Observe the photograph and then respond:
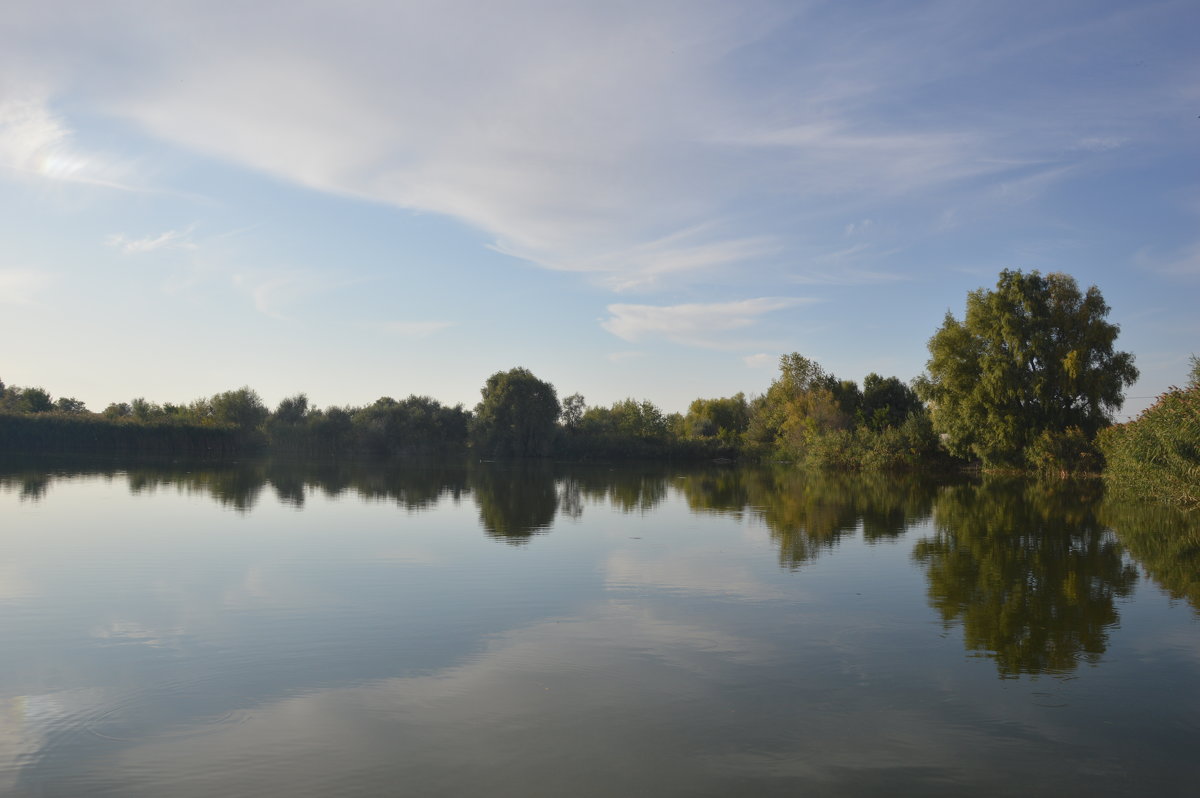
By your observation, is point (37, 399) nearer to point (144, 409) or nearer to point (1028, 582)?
point (144, 409)

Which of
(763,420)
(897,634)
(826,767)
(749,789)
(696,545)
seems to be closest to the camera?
(749,789)

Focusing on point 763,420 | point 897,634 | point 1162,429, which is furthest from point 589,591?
point 763,420

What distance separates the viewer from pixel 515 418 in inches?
2980

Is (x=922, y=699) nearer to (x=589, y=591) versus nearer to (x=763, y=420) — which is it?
(x=589, y=591)

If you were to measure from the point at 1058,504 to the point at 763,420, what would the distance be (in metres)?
47.8

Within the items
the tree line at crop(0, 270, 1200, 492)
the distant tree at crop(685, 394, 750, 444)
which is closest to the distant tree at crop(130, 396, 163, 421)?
the tree line at crop(0, 270, 1200, 492)

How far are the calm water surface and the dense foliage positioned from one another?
5.93 metres

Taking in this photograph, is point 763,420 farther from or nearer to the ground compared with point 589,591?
farther from the ground

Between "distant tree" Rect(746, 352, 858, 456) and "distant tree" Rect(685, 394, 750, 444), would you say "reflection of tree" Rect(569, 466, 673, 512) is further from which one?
"distant tree" Rect(685, 394, 750, 444)

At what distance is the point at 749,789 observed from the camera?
4.89m

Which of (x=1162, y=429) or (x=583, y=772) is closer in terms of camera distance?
(x=583, y=772)

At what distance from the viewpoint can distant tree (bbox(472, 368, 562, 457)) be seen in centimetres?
7581

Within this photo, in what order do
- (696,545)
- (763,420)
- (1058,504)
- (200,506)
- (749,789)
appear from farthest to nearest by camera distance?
1. (763,420)
2. (1058,504)
3. (200,506)
4. (696,545)
5. (749,789)

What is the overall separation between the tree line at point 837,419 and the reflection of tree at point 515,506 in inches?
654
